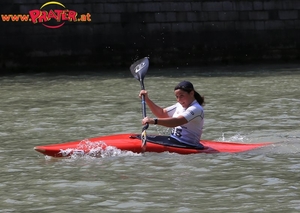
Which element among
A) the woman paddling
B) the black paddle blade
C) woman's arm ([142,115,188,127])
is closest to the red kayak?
the woman paddling

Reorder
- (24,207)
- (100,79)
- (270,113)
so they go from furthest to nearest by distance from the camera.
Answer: (100,79)
(270,113)
(24,207)

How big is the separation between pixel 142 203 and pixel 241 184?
3.94 ft

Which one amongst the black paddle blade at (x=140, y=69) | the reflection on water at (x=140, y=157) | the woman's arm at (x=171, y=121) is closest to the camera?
the reflection on water at (x=140, y=157)

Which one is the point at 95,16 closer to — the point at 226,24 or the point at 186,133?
the point at 226,24

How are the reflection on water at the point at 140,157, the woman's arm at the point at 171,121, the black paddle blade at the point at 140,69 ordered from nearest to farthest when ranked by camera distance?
the reflection on water at the point at 140,157, the woman's arm at the point at 171,121, the black paddle blade at the point at 140,69

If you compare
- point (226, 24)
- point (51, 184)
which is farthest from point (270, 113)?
point (226, 24)

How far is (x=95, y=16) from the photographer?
2153cm

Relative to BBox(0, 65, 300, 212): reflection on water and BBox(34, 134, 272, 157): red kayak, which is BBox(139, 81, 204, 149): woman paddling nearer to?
BBox(34, 134, 272, 157): red kayak

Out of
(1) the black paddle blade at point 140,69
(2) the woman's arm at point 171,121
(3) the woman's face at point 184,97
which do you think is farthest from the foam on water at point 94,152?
(1) the black paddle blade at point 140,69

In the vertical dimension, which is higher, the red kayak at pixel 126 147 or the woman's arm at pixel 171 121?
the woman's arm at pixel 171 121

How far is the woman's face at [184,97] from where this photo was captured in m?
9.93

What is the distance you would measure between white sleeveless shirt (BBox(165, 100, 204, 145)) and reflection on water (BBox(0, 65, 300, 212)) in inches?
13.6

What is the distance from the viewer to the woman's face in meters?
9.93

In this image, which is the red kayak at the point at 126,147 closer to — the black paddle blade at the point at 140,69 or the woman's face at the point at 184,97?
the woman's face at the point at 184,97
